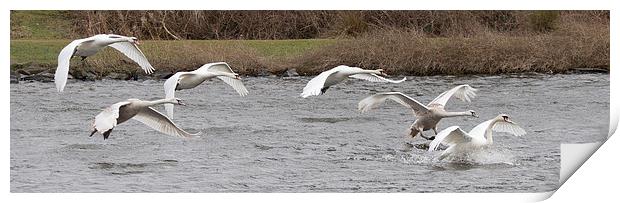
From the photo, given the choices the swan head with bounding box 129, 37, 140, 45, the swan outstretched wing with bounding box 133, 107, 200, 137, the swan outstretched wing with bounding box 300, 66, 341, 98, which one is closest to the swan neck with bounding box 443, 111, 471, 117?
the swan outstretched wing with bounding box 300, 66, 341, 98

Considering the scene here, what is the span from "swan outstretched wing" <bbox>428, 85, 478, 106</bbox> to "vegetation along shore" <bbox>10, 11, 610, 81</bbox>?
149mm

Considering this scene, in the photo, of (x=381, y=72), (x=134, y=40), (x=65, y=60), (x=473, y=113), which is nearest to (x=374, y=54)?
(x=381, y=72)

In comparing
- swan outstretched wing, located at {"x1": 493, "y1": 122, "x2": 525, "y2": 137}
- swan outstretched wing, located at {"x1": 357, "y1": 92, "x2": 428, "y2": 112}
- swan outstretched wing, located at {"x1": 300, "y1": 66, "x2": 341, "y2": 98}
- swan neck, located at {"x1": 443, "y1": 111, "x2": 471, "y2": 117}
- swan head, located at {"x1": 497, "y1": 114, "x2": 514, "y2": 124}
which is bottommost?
swan outstretched wing, located at {"x1": 493, "y1": 122, "x2": 525, "y2": 137}

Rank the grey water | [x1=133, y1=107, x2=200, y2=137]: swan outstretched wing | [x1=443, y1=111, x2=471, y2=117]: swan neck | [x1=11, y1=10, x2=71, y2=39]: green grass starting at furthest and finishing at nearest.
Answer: [x1=443, y1=111, x2=471, y2=117]: swan neck → [x1=133, y1=107, x2=200, y2=137]: swan outstretched wing → the grey water → [x1=11, y1=10, x2=71, y2=39]: green grass

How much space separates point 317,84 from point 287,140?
21.1 inches

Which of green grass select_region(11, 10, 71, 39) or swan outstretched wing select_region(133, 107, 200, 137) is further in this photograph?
→ swan outstretched wing select_region(133, 107, 200, 137)

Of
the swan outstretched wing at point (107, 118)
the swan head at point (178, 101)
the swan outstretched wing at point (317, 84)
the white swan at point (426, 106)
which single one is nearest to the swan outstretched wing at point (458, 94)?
the white swan at point (426, 106)

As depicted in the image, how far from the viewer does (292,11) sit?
13.6 metres

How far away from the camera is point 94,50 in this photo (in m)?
13.9

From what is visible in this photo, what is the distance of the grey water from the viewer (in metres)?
13.8

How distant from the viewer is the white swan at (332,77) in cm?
1386

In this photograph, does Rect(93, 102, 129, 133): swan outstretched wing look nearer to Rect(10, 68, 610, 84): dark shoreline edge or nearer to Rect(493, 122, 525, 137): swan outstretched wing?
Rect(10, 68, 610, 84): dark shoreline edge

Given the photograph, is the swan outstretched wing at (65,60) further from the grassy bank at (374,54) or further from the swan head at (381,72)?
the swan head at (381,72)
